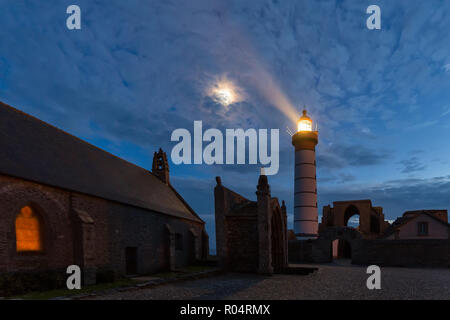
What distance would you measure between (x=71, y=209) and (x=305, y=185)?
28359mm

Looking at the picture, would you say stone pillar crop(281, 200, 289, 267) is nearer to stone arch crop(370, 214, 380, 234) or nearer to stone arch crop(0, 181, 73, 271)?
stone arch crop(0, 181, 73, 271)

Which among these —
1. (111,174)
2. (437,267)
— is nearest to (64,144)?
(111,174)

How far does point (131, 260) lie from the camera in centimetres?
2045

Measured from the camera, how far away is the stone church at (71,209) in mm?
13211

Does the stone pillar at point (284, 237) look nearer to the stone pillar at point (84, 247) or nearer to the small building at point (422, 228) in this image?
the stone pillar at point (84, 247)

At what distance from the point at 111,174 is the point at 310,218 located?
79.7 feet

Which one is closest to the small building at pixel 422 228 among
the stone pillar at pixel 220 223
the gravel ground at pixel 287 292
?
the gravel ground at pixel 287 292

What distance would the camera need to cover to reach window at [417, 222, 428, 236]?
38275mm

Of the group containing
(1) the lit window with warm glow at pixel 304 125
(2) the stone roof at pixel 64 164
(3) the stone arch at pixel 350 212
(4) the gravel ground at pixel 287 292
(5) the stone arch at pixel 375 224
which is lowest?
(5) the stone arch at pixel 375 224

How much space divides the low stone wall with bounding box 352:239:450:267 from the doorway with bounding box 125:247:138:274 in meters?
22.2

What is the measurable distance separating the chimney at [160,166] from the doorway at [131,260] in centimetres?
1366

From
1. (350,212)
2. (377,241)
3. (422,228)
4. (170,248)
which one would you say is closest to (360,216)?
(350,212)

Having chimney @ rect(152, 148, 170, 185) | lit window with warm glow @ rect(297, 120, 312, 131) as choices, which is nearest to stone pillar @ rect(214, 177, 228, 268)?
chimney @ rect(152, 148, 170, 185)
